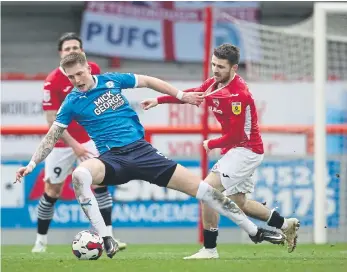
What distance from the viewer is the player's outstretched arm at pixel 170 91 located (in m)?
8.62

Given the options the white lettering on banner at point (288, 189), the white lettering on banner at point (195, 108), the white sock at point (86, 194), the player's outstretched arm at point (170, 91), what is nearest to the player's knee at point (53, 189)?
the player's outstretched arm at point (170, 91)

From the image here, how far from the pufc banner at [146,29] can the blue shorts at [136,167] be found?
13.6 m

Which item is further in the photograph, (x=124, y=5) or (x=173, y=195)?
(x=124, y=5)

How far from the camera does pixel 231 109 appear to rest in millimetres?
8695

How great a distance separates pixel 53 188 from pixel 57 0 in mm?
12107

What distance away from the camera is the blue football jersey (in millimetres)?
8445

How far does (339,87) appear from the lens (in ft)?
61.1

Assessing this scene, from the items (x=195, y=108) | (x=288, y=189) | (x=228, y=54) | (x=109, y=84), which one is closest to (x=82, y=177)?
(x=109, y=84)

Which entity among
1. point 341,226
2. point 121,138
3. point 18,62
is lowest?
point 341,226

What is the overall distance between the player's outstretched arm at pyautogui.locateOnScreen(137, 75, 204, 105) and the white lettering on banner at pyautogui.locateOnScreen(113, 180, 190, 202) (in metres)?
4.08

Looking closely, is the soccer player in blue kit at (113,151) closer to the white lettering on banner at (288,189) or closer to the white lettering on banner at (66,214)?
the white lettering on banner at (288,189)

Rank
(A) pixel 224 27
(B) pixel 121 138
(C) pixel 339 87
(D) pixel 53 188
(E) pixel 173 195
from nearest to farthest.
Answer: (B) pixel 121 138
(D) pixel 53 188
(E) pixel 173 195
(C) pixel 339 87
(A) pixel 224 27

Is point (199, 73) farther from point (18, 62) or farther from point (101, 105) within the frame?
point (101, 105)

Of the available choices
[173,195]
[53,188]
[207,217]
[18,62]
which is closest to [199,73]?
[18,62]
